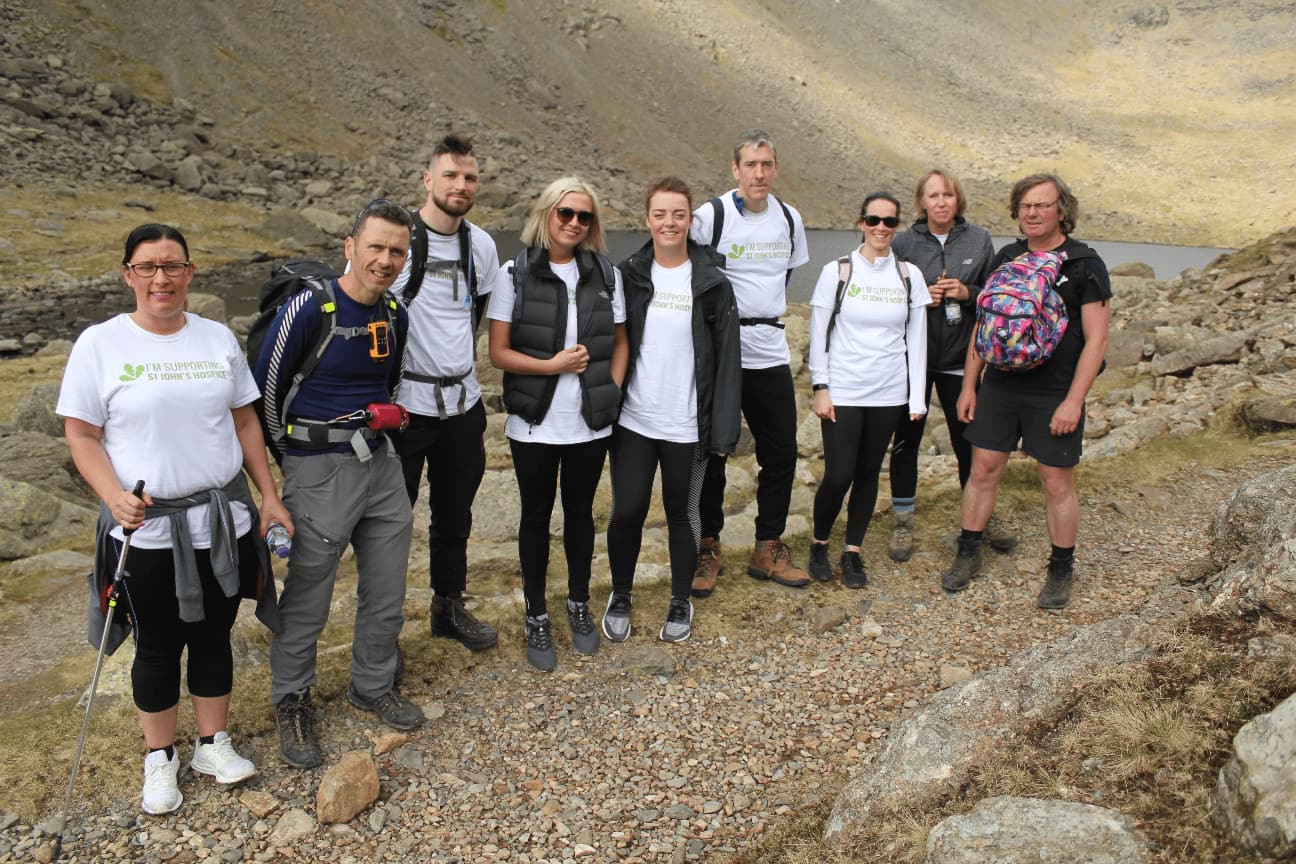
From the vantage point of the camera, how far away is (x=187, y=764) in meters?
4.85

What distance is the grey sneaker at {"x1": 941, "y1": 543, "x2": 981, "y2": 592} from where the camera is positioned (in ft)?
22.6

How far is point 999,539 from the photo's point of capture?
751 cm

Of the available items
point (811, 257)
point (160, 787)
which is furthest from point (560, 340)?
point (811, 257)

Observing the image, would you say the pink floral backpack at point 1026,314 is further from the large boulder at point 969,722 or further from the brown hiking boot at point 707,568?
the brown hiking boot at point 707,568

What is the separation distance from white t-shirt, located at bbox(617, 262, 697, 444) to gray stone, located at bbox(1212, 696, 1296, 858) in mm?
3436

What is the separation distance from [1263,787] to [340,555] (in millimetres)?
4197

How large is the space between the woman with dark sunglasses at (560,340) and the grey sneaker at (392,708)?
143 cm

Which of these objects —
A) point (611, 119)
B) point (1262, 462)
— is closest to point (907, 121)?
point (611, 119)

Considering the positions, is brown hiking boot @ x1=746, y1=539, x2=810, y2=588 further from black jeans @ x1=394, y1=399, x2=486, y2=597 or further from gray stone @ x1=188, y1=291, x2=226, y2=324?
gray stone @ x1=188, y1=291, x2=226, y2=324

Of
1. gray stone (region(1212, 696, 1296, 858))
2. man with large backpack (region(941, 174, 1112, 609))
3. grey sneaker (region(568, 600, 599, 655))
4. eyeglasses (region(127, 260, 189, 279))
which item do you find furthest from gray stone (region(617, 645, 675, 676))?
eyeglasses (region(127, 260, 189, 279))

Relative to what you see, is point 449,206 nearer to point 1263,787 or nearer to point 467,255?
point 467,255

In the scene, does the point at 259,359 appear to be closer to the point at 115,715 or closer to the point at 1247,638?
the point at 115,715

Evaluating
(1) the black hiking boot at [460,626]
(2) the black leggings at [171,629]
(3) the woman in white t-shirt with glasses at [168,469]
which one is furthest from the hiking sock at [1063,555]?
(2) the black leggings at [171,629]

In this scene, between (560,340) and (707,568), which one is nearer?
(560,340)
